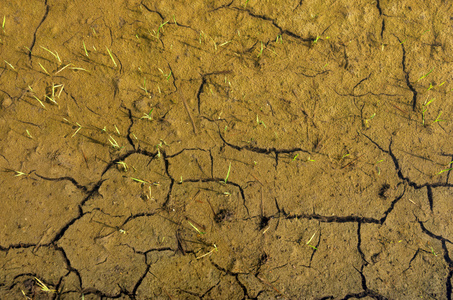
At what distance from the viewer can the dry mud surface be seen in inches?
86.2

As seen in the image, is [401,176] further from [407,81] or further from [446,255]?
[407,81]

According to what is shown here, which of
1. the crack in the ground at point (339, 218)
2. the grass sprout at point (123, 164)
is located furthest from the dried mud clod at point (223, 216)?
the grass sprout at point (123, 164)

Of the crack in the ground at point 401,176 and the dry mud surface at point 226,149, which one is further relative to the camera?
the crack in the ground at point 401,176

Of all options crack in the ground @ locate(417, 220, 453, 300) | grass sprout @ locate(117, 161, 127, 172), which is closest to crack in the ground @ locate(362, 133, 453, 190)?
crack in the ground @ locate(417, 220, 453, 300)

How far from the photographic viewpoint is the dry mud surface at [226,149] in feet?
7.18

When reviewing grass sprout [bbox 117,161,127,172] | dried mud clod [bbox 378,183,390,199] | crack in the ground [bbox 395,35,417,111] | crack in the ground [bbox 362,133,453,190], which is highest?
crack in the ground [bbox 395,35,417,111]

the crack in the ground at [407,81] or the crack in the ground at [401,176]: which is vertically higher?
the crack in the ground at [407,81]

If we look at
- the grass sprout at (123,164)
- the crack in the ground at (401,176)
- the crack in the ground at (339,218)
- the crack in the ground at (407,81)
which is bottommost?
Result: the grass sprout at (123,164)

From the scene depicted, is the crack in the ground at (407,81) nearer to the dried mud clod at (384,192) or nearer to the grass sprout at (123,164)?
the dried mud clod at (384,192)

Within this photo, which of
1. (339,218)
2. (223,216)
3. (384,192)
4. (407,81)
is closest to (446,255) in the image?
(384,192)

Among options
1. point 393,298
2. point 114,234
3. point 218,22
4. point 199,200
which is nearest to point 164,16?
point 218,22

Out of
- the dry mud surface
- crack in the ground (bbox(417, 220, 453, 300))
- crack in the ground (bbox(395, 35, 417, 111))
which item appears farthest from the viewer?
crack in the ground (bbox(395, 35, 417, 111))

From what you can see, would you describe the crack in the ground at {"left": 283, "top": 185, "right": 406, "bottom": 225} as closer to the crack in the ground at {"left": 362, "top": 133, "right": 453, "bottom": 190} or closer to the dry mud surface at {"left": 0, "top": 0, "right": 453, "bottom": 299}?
the dry mud surface at {"left": 0, "top": 0, "right": 453, "bottom": 299}

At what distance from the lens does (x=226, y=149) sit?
7.77 feet
